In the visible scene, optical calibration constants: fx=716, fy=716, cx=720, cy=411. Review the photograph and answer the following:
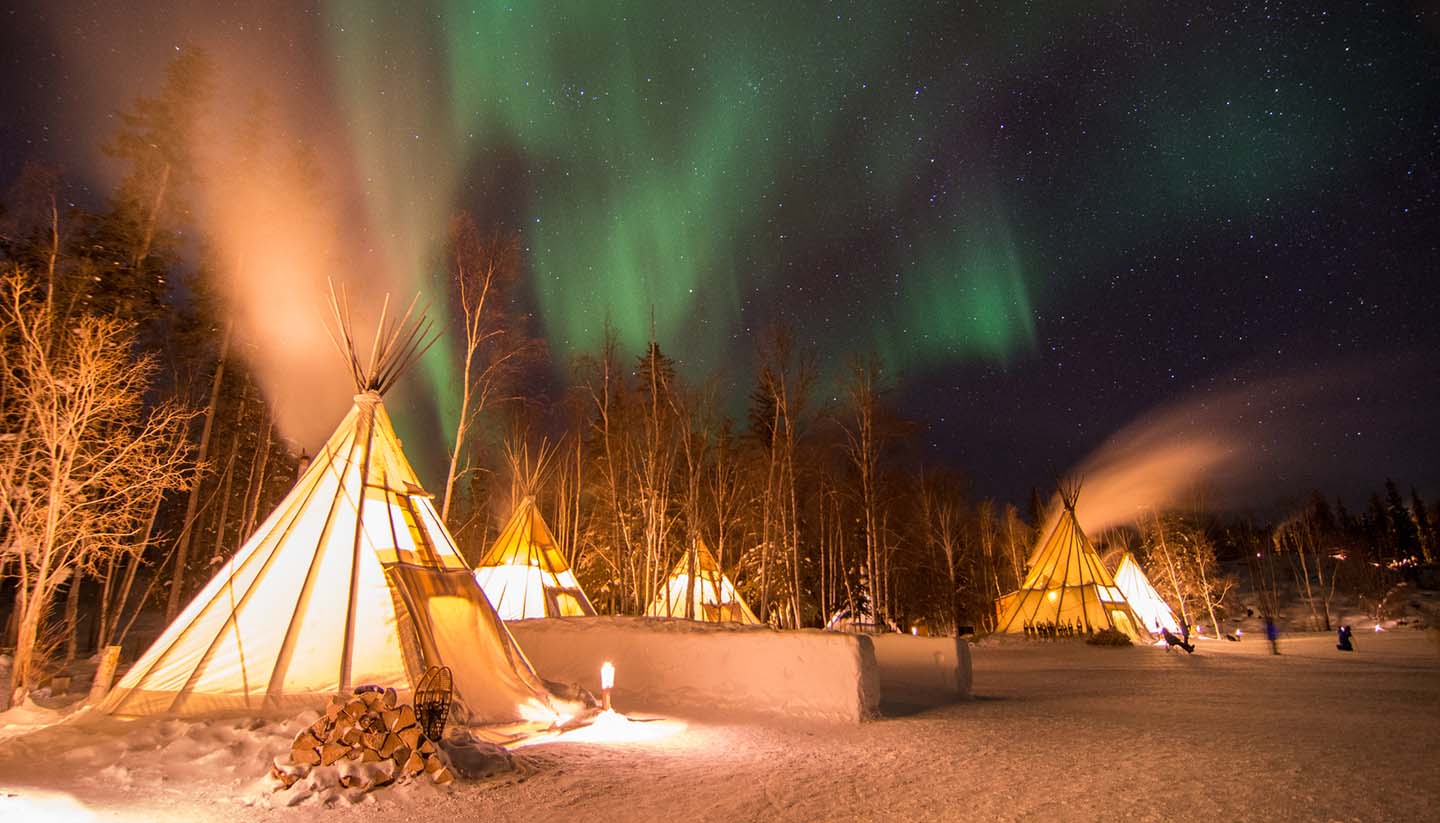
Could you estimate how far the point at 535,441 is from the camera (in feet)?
71.0

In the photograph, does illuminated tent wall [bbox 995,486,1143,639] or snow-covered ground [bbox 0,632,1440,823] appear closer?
snow-covered ground [bbox 0,632,1440,823]

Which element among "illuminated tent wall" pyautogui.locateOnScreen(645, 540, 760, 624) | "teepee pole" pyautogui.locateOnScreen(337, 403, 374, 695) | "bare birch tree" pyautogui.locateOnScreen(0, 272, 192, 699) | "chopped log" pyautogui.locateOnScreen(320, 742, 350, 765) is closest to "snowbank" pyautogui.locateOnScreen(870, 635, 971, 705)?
"teepee pole" pyautogui.locateOnScreen(337, 403, 374, 695)

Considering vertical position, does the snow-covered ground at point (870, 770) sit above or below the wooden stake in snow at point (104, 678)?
below

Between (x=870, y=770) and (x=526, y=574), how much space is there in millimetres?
14820

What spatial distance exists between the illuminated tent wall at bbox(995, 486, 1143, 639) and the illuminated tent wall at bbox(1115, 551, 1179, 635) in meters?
1.22

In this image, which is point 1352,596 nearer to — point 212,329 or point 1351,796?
point 1351,796

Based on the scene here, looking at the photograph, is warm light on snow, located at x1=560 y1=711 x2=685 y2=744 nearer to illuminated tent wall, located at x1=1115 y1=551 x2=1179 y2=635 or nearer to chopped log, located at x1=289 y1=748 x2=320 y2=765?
chopped log, located at x1=289 y1=748 x2=320 y2=765

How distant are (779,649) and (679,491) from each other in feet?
44.8

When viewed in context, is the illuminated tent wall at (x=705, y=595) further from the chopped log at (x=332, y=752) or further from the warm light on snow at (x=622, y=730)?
the chopped log at (x=332, y=752)

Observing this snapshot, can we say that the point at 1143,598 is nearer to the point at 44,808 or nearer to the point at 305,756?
the point at 305,756

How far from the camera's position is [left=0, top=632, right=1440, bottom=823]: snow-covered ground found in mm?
4184

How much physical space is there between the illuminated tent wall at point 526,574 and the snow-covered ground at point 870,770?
11.9 metres

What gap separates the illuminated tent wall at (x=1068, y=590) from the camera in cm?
2394

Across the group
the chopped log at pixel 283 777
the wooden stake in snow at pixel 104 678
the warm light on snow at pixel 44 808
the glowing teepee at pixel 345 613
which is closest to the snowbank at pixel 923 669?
the glowing teepee at pixel 345 613
